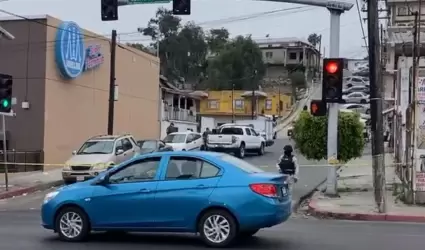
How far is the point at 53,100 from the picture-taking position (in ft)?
100

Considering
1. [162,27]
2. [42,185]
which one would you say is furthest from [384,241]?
[162,27]

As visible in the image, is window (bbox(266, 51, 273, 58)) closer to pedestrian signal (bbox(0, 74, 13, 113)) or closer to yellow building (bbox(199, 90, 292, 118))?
yellow building (bbox(199, 90, 292, 118))

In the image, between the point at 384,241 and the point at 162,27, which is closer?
the point at 384,241

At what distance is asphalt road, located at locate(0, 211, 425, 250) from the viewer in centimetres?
1114

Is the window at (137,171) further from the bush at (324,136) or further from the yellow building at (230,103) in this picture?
the yellow building at (230,103)

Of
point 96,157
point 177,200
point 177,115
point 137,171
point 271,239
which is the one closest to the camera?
point 177,200

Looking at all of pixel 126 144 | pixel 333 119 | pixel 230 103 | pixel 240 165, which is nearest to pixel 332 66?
pixel 333 119

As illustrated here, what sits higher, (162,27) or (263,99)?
(162,27)

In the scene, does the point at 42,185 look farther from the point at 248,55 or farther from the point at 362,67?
the point at 362,67

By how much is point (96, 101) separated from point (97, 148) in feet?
33.2

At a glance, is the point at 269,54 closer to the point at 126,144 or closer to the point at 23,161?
the point at 23,161

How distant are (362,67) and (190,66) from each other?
74.9 feet

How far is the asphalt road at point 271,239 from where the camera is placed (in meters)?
11.1

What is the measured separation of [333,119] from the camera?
2000 cm
